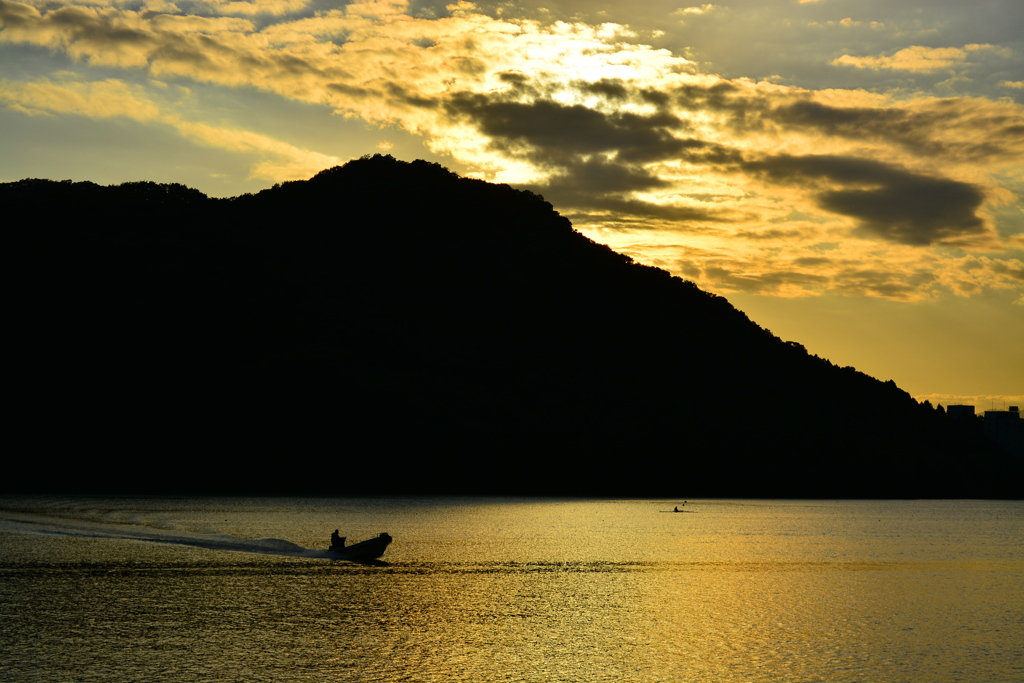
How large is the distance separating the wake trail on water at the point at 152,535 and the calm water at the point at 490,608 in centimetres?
24

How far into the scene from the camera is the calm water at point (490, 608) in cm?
1834

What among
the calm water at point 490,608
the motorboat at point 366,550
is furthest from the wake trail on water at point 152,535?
the motorboat at point 366,550

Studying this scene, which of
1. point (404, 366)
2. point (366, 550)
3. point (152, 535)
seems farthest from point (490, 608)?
point (404, 366)

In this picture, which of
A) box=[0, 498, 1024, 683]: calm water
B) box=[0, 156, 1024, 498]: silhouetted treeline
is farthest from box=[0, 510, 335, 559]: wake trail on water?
box=[0, 156, 1024, 498]: silhouetted treeline

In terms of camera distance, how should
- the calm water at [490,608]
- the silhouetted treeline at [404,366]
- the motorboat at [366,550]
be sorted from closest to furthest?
the calm water at [490,608]
the motorboat at [366,550]
the silhouetted treeline at [404,366]

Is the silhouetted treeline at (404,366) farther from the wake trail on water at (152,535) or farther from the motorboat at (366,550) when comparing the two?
the motorboat at (366,550)

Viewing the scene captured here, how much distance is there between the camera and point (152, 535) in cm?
4791

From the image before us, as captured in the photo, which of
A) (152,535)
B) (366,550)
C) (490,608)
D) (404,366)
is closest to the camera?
(490,608)

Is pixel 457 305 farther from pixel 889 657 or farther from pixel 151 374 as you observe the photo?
pixel 889 657

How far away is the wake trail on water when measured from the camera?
42.5 m

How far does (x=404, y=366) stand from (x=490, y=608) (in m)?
131

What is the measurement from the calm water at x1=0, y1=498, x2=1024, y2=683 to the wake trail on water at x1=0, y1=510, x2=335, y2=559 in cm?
24

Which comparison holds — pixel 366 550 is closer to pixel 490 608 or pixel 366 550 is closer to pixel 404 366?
pixel 490 608

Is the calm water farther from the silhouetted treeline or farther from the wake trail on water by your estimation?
the silhouetted treeline
